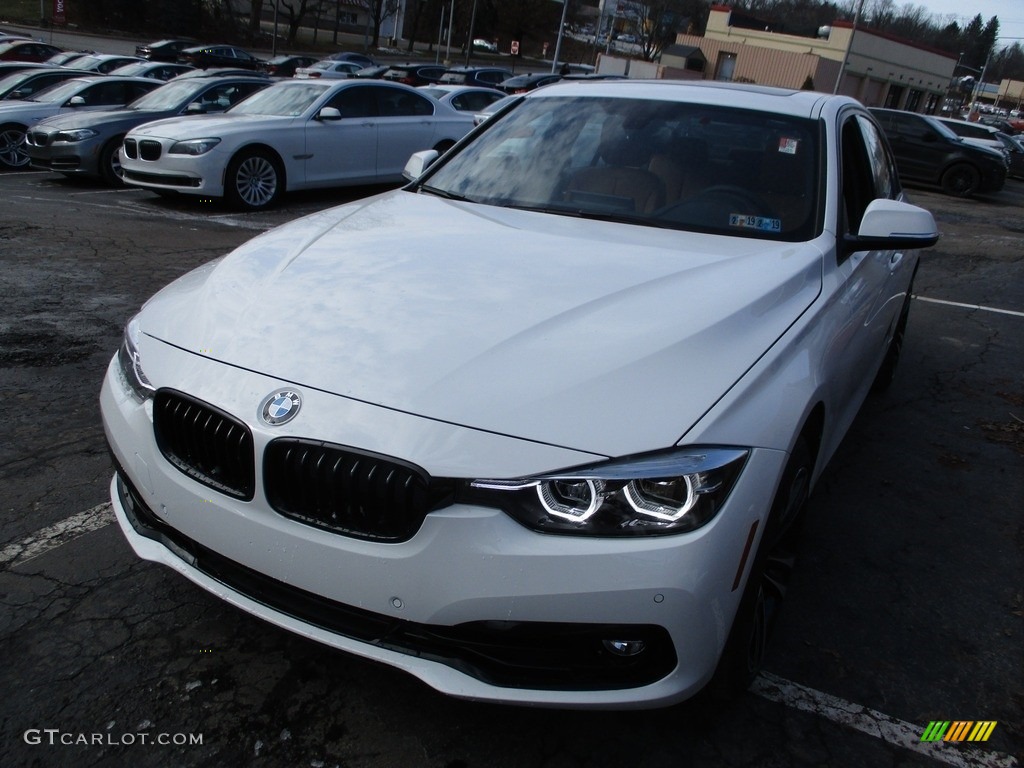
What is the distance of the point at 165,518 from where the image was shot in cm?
228

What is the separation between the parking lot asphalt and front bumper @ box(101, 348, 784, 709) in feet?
1.13

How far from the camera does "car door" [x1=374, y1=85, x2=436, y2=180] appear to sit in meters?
11.5

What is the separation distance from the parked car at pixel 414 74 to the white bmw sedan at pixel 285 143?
657 inches

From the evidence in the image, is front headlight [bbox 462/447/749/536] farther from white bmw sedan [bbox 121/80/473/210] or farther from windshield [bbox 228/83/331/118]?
windshield [bbox 228/83/331/118]

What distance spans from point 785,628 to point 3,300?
561 cm

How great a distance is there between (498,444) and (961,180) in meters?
20.2

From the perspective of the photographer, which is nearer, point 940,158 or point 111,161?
point 111,161

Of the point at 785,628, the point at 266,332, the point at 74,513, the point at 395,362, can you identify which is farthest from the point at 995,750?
the point at 74,513

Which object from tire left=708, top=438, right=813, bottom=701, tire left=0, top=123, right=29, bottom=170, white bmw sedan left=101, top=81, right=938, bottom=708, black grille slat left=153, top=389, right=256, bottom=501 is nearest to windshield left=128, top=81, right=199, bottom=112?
tire left=0, top=123, right=29, bottom=170

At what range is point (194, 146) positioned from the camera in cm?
978

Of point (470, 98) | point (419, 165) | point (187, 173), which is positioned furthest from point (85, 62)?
point (419, 165)

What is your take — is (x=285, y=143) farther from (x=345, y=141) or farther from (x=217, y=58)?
(x=217, y=58)

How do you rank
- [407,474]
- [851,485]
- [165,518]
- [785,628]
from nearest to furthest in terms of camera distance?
[407,474]
[165,518]
[785,628]
[851,485]

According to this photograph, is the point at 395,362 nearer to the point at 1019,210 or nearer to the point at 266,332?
the point at 266,332
